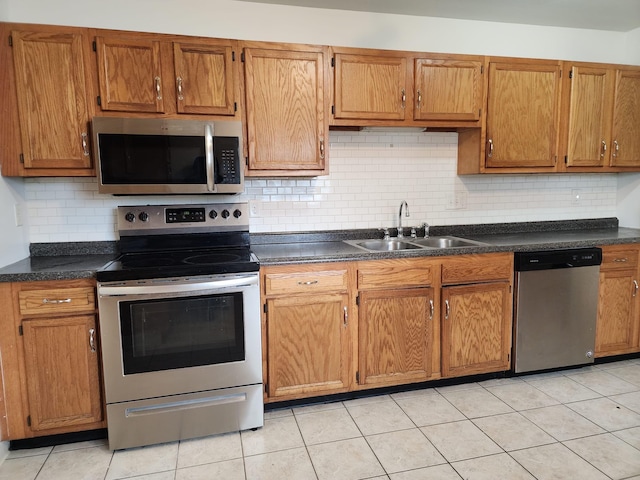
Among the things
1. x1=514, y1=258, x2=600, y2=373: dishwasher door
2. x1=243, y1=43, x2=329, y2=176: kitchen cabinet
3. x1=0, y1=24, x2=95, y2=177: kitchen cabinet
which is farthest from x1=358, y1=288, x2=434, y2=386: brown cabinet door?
x1=0, y1=24, x2=95, y2=177: kitchen cabinet

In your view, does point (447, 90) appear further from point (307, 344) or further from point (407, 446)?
point (407, 446)

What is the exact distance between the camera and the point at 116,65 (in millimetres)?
2373

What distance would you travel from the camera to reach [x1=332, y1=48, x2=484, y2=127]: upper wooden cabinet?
271 centimetres

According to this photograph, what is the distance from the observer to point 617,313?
3102 millimetres

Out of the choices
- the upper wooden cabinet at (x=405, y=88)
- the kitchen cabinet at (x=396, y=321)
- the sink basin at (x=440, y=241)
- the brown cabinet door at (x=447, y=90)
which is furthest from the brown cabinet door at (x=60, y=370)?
the brown cabinet door at (x=447, y=90)

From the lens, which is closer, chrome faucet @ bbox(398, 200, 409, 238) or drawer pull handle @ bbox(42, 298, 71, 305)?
drawer pull handle @ bbox(42, 298, 71, 305)

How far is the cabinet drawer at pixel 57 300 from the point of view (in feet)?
6.95

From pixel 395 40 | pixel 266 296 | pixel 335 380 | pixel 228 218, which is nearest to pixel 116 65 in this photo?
pixel 228 218

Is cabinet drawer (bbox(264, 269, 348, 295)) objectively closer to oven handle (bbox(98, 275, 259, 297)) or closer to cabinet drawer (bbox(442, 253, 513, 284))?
oven handle (bbox(98, 275, 259, 297))

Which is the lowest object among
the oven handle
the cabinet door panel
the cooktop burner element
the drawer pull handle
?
the cabinet door panel

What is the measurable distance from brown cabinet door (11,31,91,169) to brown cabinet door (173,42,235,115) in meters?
0.53

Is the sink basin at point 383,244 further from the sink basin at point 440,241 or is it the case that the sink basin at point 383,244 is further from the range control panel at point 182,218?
the range control panel at point 182,218

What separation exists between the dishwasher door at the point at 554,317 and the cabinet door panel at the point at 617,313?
126 millimetres

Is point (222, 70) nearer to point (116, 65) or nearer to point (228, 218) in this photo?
point (116, 65)
